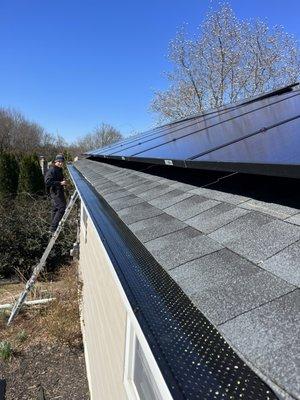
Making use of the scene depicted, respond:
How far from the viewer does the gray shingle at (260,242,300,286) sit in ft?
4.72

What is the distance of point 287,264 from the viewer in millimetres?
1531

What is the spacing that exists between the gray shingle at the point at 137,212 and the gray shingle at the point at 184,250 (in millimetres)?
844

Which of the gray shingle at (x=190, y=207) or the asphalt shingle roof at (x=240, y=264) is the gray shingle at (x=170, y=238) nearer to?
the asphalt shingle roof at (x=240, y=264)

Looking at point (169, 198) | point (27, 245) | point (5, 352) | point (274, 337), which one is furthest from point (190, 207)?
point (27, 245)

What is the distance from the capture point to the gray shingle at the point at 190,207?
2.68m

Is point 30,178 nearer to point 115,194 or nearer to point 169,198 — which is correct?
point 115,194

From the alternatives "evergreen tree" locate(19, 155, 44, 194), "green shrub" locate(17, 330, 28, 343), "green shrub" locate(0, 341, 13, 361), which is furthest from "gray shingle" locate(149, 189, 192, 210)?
"evergreen tree" locate(19, 155, 44, 194)

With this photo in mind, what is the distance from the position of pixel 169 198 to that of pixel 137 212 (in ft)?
0.88

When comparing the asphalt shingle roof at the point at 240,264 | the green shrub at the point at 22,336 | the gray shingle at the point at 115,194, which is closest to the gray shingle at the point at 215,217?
the asphalt shingle roof at the point at 240,264

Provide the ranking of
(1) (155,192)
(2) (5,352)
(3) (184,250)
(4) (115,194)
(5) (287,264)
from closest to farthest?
1. (5) (287,264)
2. (3) (184,250)
3. (1) (155,192)
4. (4) (115,194)
5. (2) (5,352)

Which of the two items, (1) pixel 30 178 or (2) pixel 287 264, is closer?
(2) pixel 287 264

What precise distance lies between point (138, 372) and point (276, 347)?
1.71 metres

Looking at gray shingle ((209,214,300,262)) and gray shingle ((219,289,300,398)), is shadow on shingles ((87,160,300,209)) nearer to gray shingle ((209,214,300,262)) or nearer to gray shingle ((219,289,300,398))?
gray shingle ((209,214,300,262))

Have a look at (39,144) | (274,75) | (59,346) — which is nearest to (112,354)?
(59,346)
